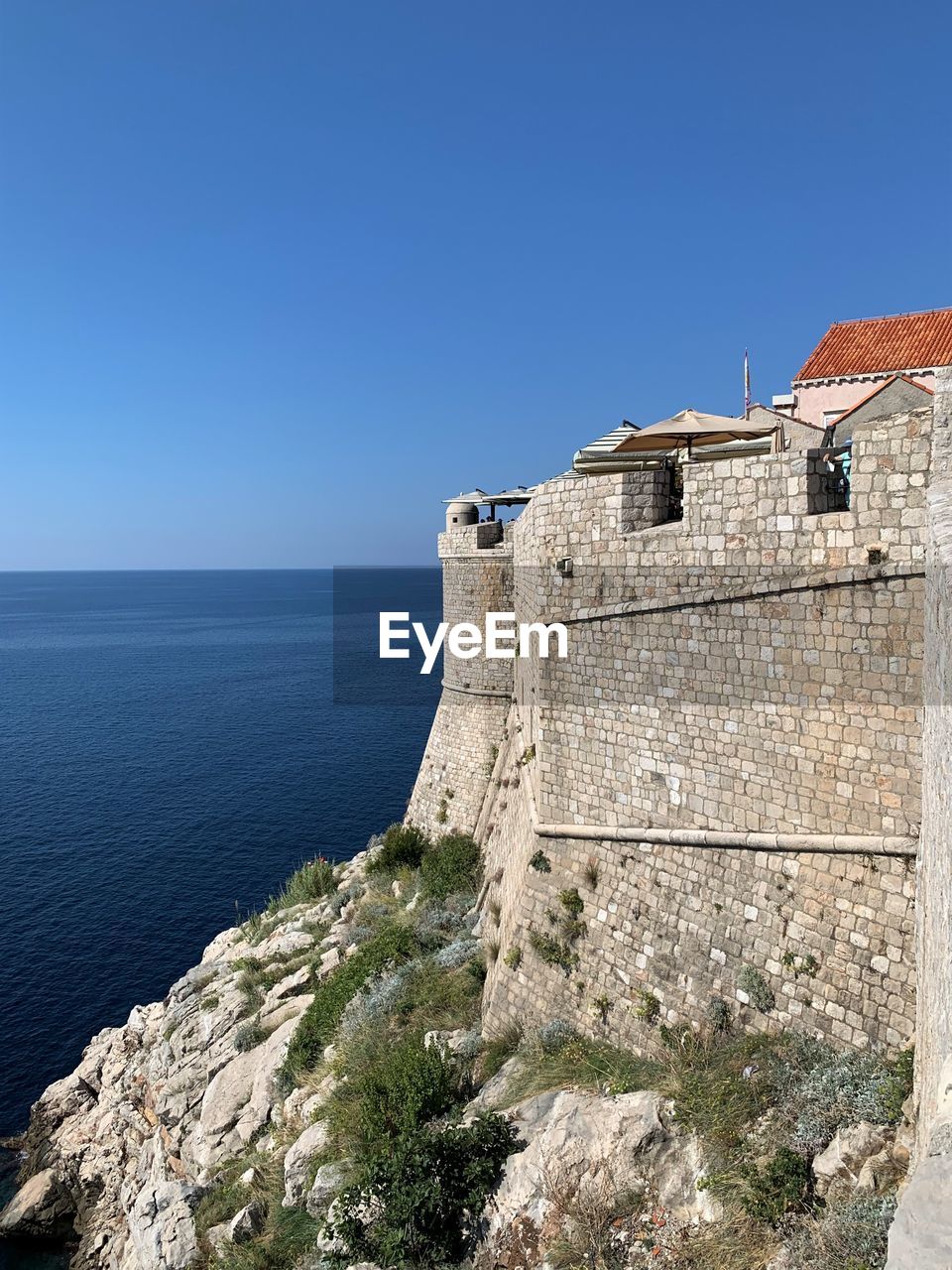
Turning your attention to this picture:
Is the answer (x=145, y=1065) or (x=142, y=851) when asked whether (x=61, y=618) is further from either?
(x=145, y=1065)

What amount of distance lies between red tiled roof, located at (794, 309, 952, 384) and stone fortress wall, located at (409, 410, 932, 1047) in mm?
11098

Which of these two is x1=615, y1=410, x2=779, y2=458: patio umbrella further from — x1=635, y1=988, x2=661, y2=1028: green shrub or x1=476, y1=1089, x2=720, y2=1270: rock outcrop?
x1=476, y1=1089, x2=720, y2=1270: rock outcrop

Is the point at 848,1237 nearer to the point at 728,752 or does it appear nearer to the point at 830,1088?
the point at 830,1088

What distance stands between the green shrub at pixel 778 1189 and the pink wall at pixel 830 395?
52.1ft

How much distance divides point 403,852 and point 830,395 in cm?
1563

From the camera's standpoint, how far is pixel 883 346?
18.4m

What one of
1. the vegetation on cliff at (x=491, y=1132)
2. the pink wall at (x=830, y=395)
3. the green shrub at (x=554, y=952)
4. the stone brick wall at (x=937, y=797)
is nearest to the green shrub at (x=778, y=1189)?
the vegetation on cliff at (x=491, y=1132)

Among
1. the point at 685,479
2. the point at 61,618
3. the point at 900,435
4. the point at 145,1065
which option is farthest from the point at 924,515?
the point at 61,618

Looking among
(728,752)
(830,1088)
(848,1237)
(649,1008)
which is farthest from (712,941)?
(848,1237)

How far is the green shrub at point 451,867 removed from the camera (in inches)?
694

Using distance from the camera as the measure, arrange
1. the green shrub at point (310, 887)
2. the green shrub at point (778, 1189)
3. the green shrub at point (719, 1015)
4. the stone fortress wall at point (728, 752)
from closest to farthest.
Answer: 1. the green shrub at point (778, 1189)
2. the stone fortress wall at point (728, 752)
3. the green shrub at point (719, 1015)
4. the green shrub at point (310, 887)

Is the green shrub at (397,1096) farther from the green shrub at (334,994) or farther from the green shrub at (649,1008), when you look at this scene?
the green shrub at (649,1008)

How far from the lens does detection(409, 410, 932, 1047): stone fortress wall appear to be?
7.46 m

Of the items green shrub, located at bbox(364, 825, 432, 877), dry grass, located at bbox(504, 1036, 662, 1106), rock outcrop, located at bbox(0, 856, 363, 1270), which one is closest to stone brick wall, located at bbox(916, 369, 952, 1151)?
dry grass, located at bbox(504, 1036, 662, 1106)
